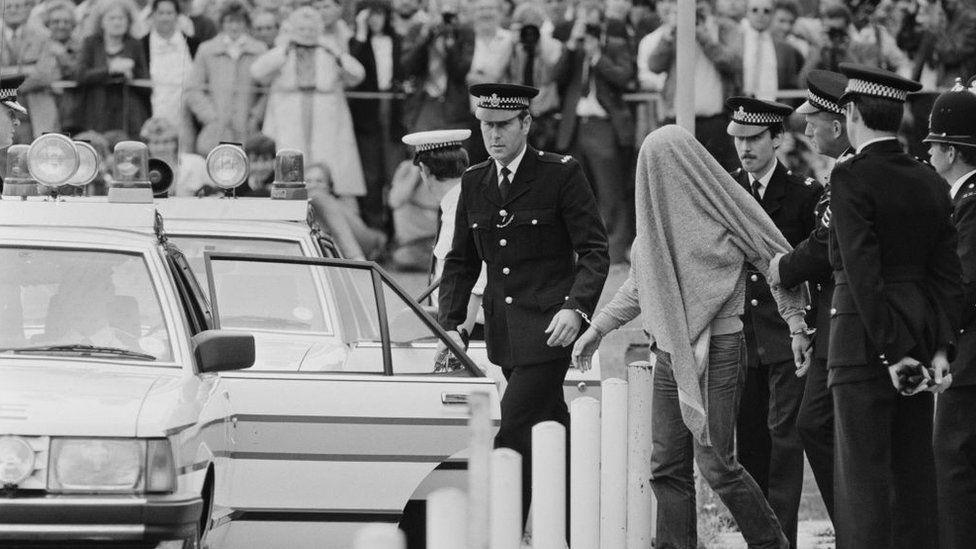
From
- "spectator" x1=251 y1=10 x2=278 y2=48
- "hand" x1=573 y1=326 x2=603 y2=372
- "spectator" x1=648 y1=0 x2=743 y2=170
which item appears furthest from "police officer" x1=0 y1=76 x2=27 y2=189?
"spectator" x1=648 y1=0 x2=743 y2=170

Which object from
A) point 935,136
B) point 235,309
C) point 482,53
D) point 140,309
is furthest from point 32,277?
point 482,53

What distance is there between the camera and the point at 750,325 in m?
8.63

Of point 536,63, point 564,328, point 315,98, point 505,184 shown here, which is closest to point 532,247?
point 505,184

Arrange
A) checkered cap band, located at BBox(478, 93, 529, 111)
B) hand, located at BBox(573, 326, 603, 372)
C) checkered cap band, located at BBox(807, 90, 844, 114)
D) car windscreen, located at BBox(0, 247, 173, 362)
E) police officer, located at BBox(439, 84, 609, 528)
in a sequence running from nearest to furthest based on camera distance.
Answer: car windscreen, located at BBox(0, 247, 173, 362) < hand, located at BBox(573, 326, 603, 372) < police officer, located at BBox(439, 84, 609, 528) < checkered cap band, located at BBox(807, 90, 844, 114) < checkered cap band, located at BBox(478, 93, 529, 111)

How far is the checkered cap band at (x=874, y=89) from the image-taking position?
22.2 ft

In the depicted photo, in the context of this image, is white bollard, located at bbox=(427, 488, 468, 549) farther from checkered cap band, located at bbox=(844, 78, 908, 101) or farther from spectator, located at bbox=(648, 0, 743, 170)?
spectator, located at bbox=(648, 0, 743, 170)

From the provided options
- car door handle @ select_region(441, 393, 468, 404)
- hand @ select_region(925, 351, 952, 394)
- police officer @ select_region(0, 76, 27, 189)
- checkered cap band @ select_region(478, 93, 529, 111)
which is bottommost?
car door handle @ select_region(441, 393, 468, 404)

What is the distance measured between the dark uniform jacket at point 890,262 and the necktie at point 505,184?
2.00 m

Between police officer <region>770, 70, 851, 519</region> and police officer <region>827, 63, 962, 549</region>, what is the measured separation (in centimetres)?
55

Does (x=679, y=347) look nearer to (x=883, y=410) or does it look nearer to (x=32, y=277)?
(x=883, y=410)

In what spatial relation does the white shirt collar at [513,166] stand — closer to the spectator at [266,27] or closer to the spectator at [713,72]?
the spectator at [713,72]

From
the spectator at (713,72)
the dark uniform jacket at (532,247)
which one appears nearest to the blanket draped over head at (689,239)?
the dark uniform jacket at (532,247)

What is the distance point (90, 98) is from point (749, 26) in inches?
222

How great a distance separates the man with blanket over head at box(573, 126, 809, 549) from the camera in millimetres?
7480
